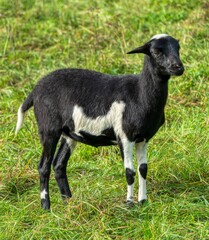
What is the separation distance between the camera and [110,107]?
676 cm

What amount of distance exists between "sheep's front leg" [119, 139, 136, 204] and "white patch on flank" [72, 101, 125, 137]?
0.10 metres

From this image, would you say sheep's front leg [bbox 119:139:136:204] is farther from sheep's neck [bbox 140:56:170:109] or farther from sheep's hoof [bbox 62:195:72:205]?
sheep's hoof [bbox 62:195:72:205]

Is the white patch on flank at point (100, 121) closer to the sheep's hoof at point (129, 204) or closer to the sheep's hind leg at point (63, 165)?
the sheep's hind leg at point (63, 165)

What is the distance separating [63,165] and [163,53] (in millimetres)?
1570

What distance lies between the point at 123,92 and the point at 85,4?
592 cm

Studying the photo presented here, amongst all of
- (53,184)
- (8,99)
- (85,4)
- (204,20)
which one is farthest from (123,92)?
(85,4)

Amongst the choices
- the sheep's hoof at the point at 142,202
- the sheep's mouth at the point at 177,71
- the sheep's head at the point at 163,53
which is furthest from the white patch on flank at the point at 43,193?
the sheep's mouth at the point at 177,71

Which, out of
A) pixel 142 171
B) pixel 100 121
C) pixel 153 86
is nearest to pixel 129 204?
pixel 142 171

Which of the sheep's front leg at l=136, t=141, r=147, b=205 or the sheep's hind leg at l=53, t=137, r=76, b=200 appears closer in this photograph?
the sheep's front leg at l=136, t=141, r=147, b=205

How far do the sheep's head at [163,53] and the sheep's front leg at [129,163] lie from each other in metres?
0.71

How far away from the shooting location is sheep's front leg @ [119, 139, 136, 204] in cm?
668

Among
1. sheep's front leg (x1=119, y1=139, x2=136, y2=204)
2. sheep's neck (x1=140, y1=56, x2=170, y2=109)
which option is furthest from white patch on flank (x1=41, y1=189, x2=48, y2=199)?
sheep's neck (x1=140, y1=56, x2=170, y2=109)

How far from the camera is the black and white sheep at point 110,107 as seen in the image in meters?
6.62

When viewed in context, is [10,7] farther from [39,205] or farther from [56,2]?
[39,205]
